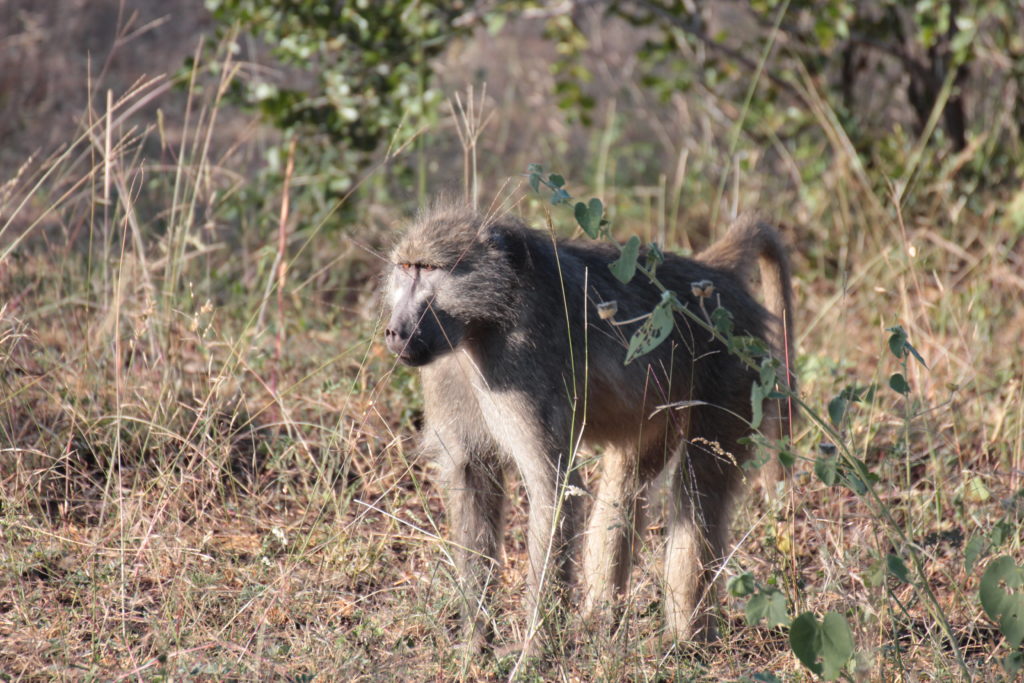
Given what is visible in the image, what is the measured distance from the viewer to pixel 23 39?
7.79 m

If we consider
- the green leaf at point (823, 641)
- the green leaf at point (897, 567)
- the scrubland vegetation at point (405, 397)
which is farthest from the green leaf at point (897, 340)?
the green leaf at point (823, 641)

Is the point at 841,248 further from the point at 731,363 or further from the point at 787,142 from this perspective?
the point at 731,363

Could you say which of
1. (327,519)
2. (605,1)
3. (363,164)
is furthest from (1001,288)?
(327,519)

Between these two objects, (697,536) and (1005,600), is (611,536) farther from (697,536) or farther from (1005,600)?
(1005,600)

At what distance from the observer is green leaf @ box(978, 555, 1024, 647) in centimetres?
223

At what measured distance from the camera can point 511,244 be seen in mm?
3027

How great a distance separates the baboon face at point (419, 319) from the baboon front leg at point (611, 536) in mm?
803

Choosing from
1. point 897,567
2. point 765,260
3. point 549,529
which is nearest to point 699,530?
point 549,529

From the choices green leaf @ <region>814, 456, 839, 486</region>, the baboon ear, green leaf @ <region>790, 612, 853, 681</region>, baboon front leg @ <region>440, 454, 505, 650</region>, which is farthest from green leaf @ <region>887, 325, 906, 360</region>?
baboon front leg @ <region>440, 454, 505, 650</region>

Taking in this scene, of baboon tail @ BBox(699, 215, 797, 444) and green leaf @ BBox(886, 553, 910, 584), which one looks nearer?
green leaf @ BBox(886, 553, 910, 584)

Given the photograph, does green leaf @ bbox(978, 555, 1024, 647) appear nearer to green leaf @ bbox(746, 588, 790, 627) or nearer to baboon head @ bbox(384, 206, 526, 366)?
green leaf @ bbox(746, 588, 790, 627)

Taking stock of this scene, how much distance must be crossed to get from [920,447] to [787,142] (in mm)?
2333

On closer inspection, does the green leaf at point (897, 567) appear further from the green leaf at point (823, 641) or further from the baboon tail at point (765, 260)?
the baboon tail at point (765, 260)

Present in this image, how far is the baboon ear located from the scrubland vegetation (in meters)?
0.16
